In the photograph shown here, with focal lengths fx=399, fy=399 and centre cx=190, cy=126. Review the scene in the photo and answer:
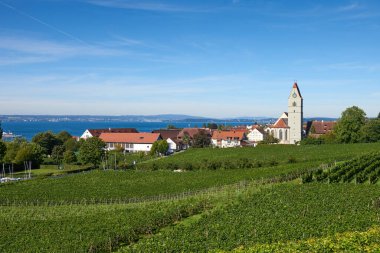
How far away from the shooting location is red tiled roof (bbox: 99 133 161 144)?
4193 inches

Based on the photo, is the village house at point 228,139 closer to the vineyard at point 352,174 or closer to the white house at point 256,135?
the white house at point 256,135

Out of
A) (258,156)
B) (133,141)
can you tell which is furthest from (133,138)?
(258,156)

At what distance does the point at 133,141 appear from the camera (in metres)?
108

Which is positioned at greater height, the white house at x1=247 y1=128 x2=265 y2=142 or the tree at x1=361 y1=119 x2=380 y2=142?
the tree at x1=361 y1=119 x2=380 y2=142

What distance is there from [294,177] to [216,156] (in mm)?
35281

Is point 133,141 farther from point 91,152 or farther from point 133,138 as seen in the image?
point 91,152

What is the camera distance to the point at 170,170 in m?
62.4

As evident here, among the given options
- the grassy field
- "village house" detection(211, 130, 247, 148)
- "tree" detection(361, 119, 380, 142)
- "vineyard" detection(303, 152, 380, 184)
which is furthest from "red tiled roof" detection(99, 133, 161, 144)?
"vineyard" detection(303, 152, 380, 184)

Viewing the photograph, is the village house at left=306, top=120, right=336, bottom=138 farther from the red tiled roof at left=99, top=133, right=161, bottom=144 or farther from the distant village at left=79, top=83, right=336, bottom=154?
the red tiled roof at left=99, top=133, right=161, bottom=144

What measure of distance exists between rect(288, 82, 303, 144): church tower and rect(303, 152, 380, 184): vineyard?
6706 cm

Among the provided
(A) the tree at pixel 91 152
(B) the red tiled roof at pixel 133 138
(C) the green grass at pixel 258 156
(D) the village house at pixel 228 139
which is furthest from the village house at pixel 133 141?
(A) the tree at pixel 91 152

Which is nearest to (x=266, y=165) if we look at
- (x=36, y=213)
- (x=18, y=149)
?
(x=36, y=213)

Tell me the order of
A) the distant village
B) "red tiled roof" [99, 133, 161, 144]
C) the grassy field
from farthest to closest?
the distant village → "red tiled roof" [99, 133, 161, 144] → the grassy field

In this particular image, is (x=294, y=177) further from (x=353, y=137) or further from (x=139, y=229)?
(x=353, y=137)
